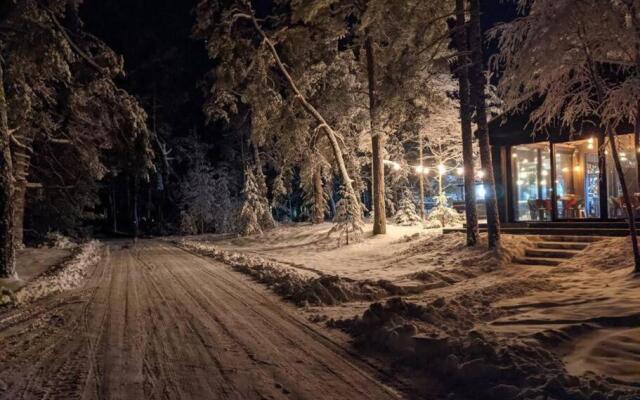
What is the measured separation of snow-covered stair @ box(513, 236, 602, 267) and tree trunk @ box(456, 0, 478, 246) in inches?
71.0

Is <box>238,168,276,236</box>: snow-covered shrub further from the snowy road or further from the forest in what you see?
the snowy road

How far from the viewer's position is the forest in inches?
289

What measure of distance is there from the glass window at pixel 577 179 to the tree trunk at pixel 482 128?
164 inches

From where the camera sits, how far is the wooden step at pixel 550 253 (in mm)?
13148

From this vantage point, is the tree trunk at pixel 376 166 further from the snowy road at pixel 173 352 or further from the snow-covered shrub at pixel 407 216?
the snowy road at pixel 173 352

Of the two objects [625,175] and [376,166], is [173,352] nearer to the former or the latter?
[376,166]

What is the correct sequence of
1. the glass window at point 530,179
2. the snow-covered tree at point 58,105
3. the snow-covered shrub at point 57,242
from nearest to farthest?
the snow-covered tree at point 58,105, the glass window at point 530,179, the snow-covered shrub at point 57,242

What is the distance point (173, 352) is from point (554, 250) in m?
10.4

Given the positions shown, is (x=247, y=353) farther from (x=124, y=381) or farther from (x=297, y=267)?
(x=297, y=267)

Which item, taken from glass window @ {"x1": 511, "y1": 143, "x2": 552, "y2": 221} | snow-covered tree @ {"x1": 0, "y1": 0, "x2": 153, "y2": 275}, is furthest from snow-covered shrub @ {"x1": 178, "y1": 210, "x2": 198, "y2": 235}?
glass window @ {"x1": 511, "y1": 143, "x2": 552, "y2": 221}

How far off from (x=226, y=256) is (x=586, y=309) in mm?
14826

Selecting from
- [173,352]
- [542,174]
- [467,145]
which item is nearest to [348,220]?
[467,145]

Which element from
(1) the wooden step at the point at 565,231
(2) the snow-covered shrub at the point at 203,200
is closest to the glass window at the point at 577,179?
(1) the wooden step at the point at 565,231

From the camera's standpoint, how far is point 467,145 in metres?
16.0
